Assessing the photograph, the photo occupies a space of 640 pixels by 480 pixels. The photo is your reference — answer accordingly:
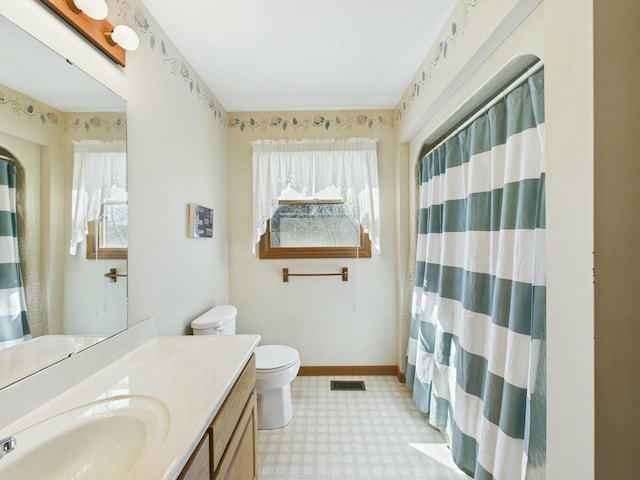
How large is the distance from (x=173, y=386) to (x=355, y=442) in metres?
1.34

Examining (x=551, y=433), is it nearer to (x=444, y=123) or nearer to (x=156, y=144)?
(x=444, y=123)

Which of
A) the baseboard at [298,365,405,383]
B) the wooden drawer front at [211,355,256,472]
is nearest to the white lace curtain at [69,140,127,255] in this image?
the wooden drawer front at [211,355,256,472]

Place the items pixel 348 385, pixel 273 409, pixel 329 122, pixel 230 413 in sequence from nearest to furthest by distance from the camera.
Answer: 1. pixel 230 413
2. pixel 273 409
3. pixel 348 385
4. pixel 329 122

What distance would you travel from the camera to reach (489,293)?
1.26 m

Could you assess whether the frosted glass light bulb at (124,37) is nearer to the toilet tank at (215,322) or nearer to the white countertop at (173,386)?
the white countertop at (173,386)

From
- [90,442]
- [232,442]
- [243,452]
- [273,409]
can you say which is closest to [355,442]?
[273,409]

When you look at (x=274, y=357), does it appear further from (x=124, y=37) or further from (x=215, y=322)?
(x=124, y=37)

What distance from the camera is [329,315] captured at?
2463mm

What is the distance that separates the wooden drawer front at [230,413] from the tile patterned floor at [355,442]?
739mm

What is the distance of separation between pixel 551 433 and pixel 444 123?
160cm

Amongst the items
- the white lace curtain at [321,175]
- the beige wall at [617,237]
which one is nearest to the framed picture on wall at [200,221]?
the white lace curtain at [321,175]

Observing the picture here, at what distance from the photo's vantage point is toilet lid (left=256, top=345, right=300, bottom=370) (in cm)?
178

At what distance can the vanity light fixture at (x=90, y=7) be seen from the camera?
91 centimetres

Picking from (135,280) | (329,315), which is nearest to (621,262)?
(135,280)
